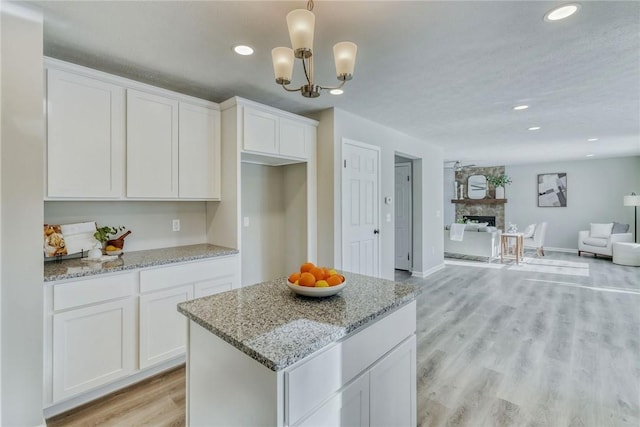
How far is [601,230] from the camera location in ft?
23.2

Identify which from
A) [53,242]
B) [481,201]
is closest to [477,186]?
[481,201]

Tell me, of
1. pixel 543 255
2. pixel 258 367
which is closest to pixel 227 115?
pixel 258 367

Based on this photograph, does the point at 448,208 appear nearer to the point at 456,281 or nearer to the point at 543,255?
the point at 543,255

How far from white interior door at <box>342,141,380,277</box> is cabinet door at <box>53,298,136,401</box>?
2171 millimetres

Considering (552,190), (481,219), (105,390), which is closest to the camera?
(105,390)

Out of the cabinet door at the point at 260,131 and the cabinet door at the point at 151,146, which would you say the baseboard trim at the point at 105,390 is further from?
the cabinet door at the point at 260,131

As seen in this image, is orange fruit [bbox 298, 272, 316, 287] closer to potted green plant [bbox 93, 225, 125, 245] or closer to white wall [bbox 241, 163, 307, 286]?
potted green plant [bbox 93, 225, 125, 245]

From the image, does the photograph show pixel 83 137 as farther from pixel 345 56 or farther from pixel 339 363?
pixel 339 363

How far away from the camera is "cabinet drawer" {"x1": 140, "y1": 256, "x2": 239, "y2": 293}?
229cm

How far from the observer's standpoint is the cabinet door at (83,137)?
2049 mm

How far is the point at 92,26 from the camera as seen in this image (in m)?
1.87

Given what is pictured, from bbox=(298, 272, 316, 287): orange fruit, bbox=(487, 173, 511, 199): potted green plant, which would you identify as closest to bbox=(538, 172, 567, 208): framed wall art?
bbox=(487, 173, 511, 199): potted green plant

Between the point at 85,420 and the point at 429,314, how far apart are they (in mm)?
3246

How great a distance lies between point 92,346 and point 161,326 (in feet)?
1.43
